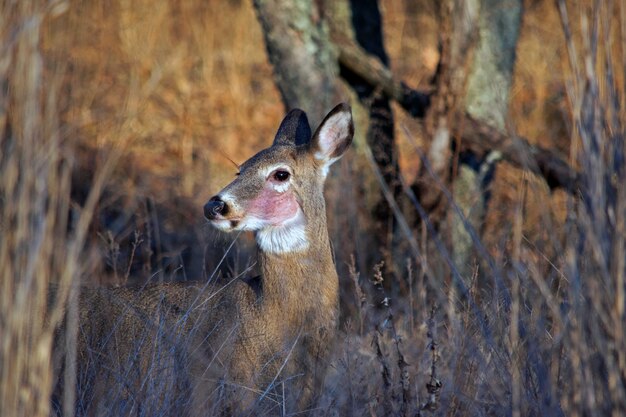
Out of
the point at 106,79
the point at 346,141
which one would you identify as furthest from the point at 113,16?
the point at 346,141

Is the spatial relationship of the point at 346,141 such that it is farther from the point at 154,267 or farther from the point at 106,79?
the point at 106,79

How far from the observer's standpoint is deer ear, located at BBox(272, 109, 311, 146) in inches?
213

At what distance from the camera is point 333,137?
16.8 ft

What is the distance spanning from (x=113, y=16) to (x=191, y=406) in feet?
31.8

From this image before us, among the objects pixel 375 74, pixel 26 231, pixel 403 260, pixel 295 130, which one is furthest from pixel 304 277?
pixel 375 74

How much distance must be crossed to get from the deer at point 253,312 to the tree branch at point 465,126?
6.74ft

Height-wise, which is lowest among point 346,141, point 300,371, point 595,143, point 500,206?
point 500,206

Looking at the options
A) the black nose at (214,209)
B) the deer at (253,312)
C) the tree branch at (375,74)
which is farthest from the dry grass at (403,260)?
the tree branch at (375,74)

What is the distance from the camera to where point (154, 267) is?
23.3ft

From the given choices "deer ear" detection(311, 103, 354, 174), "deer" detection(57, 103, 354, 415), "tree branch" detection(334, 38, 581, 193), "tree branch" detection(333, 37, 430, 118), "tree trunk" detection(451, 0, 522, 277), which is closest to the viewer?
"deer" detection(57, 103, 354, 415)

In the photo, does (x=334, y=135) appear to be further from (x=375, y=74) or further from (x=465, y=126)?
(x=375, y=74)

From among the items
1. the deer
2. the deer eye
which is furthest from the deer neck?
the deer eye

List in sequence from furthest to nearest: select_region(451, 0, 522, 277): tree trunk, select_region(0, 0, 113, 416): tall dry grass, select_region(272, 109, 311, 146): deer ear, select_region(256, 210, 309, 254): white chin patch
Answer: select_region(451, 0, 522, 277): tree trunk, select_region(272, 109, 311, 146): deer ear, select_region(256, 210, 309, 254): white chin patch, select_region(0, 0, 113, 416): tall dry grass

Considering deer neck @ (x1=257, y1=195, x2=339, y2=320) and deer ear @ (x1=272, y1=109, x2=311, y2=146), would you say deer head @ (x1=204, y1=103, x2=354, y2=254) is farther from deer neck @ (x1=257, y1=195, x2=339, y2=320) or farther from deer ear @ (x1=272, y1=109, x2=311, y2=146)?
deer ear @ (x1=272, y1=109, x2=311, y2=146)
